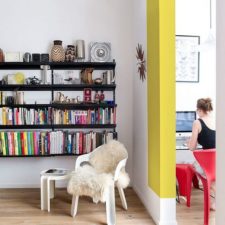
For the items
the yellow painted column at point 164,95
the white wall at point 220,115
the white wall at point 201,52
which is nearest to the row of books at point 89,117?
the white wall at point 201,52

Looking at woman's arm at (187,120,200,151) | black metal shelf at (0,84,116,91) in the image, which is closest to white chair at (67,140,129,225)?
woman's arm at (187,120,200,151)

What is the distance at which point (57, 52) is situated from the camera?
449 centimetres

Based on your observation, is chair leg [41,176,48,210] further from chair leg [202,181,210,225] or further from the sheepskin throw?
chair leg [202,181,210,225]

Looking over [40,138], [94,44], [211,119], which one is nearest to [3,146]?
[40,138]

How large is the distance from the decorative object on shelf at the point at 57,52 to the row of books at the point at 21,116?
763 mm

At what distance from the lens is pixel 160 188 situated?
10.2 feet

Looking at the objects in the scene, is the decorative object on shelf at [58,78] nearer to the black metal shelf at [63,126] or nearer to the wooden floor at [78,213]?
the black metal shelf at [63,126]

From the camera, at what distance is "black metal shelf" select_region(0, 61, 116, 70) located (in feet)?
14.6

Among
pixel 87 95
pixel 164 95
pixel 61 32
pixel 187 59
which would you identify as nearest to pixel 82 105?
pixel 87 95

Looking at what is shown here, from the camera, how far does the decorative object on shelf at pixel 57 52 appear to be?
4.48 meters

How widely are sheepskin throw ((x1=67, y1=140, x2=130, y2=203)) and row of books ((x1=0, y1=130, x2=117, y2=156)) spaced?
1.62 feet

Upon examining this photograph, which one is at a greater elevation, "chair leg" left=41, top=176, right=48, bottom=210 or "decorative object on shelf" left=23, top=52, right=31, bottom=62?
"decorative object on shelf" left=23, top=52, right=31, bottom=62

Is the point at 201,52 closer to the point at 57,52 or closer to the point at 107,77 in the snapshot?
the point at 107,77

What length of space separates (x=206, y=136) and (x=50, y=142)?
208 centimetres
